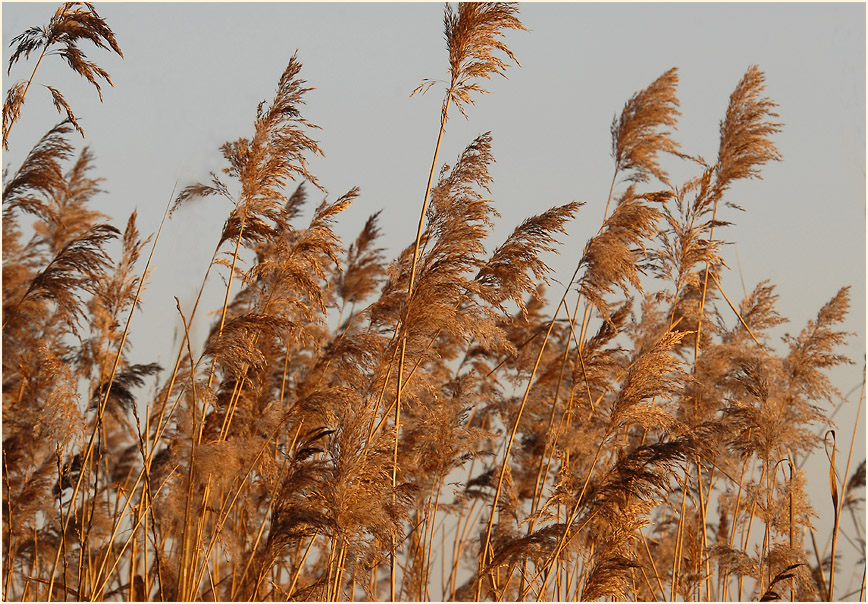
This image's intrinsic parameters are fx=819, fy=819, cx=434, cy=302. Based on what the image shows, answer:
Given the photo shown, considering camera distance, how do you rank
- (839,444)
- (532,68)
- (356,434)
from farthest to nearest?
(532,68), (839,444), (356,434)

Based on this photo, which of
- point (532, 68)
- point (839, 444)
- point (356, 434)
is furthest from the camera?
point (532, 68)

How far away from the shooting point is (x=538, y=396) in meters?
5.32

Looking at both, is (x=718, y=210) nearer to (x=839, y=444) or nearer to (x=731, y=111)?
(x=731, y=111)

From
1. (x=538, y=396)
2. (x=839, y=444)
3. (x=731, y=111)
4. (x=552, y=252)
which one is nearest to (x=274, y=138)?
(x=552, y=252)

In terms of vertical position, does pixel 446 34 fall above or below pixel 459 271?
above

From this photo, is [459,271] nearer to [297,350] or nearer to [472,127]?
[472,127]

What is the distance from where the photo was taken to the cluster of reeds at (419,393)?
3781 millimetres

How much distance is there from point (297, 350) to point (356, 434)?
→ 2371 mm

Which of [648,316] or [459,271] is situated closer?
[459,271]

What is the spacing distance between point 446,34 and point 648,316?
7.92ft

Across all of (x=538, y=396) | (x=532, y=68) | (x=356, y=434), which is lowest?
(x=356, y=434)

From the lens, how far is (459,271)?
3773 millimetres

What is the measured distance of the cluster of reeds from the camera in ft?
12.4

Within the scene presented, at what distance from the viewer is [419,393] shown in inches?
187
